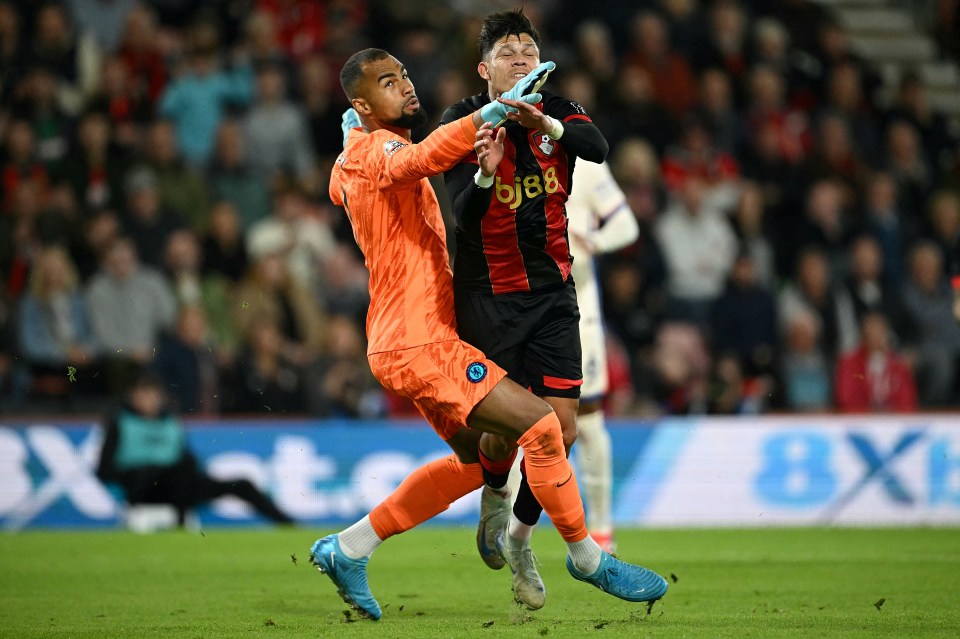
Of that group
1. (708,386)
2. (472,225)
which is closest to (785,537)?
(708,386)

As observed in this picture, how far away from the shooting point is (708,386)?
40.7 ft

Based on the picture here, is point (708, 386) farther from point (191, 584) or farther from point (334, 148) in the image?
point (191, 584)

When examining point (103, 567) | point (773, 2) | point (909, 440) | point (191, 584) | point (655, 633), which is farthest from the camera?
point (773, 2)

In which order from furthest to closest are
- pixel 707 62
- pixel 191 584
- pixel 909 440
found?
pixel 707 62 < pixel 909 440 < pixel 191 584

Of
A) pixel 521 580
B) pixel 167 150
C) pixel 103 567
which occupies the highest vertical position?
pixel 167 150

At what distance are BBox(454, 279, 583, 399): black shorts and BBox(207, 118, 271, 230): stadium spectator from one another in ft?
25.3

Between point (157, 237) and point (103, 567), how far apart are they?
15.7 ft

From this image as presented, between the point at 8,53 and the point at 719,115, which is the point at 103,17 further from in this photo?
the point at 719,115

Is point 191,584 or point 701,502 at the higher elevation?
point 191,584

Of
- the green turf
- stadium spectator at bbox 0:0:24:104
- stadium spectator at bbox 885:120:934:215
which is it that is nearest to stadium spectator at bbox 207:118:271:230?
stadium spectator at bbox 0:0:24:104

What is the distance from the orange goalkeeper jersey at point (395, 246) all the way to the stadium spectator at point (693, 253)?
7.51 m

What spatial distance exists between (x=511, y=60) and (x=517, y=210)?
65cm

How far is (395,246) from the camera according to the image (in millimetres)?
6125

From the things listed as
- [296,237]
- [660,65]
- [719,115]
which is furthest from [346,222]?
[719,115]
